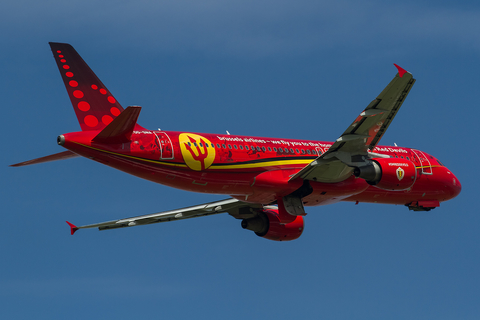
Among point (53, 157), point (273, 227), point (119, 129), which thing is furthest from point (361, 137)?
point (53, 157)

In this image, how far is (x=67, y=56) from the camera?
2706cm

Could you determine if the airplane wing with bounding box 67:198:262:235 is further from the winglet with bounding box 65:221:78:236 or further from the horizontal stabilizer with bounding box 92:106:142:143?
the horizontal stabilizer with bounding box 92:106:142:143

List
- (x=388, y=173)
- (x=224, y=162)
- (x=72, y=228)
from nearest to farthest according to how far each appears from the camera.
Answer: (x=224, y=162) < (x=388, y=173) < (x=72, y=228)

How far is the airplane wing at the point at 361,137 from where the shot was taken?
24.7 m

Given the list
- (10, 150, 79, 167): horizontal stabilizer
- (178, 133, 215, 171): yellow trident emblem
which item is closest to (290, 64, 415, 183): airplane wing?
(178, 133, 215, 171): yellow trident emblem

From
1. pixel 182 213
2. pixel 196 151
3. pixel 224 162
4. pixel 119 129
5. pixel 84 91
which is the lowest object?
pixel 182 213

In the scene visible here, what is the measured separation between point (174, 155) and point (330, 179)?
294 inches

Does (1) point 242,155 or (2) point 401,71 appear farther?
(1) point 242,155

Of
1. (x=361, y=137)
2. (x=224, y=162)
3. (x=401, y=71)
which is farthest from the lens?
(x=224, y=162)

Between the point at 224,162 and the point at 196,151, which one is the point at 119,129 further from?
the point at 224,162

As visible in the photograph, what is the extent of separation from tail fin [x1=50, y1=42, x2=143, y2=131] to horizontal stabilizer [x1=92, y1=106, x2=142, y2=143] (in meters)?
1.31

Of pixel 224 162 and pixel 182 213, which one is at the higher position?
pixel 224 162

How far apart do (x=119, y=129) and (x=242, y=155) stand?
19.8 ft

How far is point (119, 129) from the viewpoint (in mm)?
25062
